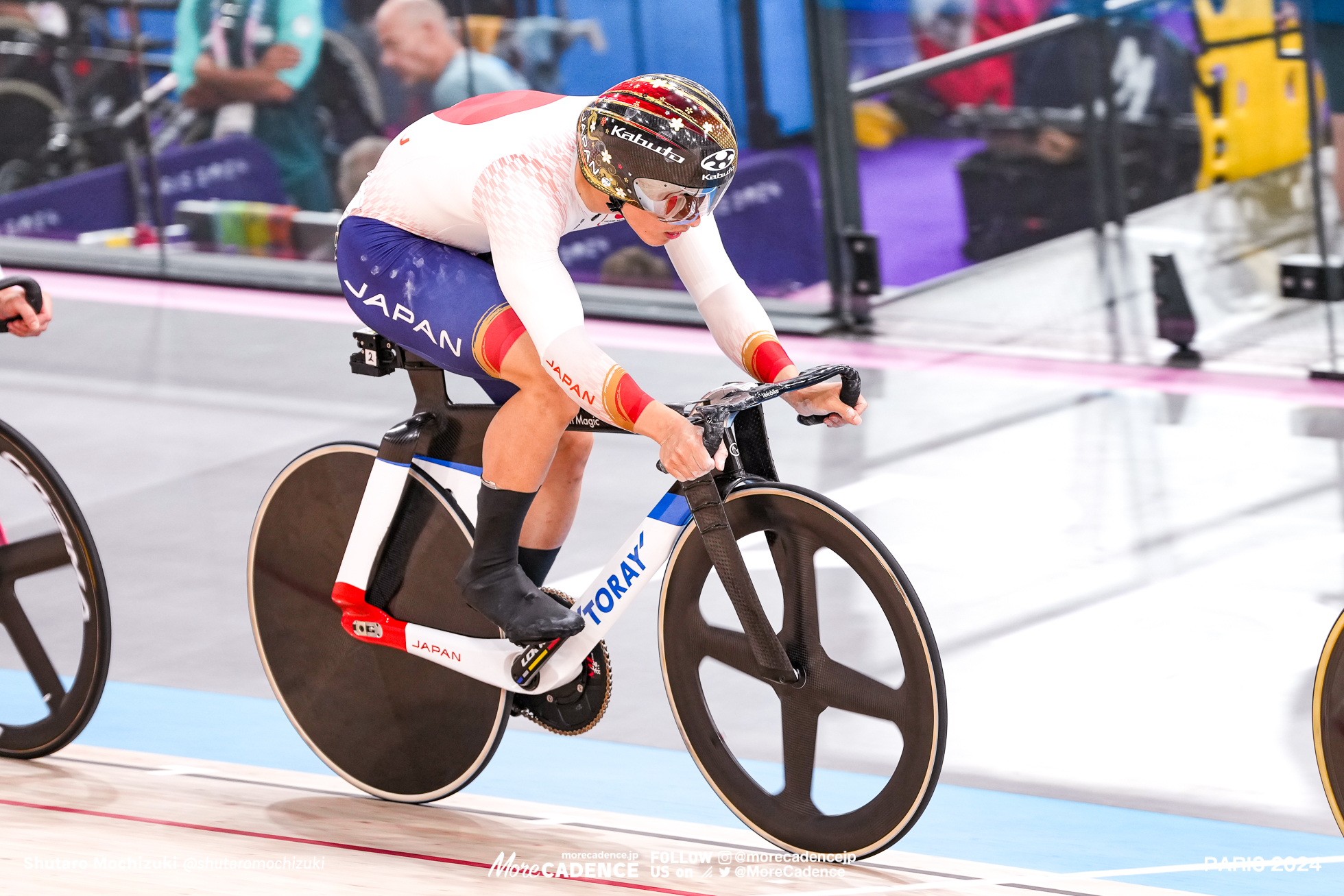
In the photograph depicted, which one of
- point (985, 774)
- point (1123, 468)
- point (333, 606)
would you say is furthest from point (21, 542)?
point (1123, 468)

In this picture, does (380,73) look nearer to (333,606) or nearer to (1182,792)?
(333,606)

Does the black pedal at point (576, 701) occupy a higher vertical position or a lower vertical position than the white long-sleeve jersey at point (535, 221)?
lower

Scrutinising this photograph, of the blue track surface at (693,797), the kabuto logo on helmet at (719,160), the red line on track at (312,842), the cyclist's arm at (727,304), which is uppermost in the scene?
the kabuto logo on helmet at (719,160)

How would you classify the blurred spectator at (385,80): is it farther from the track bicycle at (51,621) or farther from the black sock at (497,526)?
the black sock at (497,526)

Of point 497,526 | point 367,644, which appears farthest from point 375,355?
point 367,644

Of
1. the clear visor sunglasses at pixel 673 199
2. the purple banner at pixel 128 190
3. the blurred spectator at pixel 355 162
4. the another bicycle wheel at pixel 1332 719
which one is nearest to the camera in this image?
the another bicycle wheel at pixel 1332 719

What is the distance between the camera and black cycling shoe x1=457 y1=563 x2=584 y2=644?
10.8ft

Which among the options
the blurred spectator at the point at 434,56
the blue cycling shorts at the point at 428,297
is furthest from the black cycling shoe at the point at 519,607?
the blurred spectator at the point at 434,56

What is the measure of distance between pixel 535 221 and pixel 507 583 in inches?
26.1

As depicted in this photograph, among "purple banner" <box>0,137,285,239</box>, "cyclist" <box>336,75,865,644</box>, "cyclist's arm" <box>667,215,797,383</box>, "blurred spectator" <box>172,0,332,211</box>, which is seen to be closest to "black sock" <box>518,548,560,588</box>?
"cyclist" <box>336,75,865,644</box>

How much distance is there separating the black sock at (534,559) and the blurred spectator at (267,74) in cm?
569

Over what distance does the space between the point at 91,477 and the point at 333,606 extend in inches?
109

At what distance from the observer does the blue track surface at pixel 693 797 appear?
3477 millimetres

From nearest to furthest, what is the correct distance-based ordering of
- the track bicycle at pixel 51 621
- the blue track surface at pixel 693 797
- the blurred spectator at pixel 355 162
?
the blue track surface at pixel 693 797
the track bicycle at pixel 51 621
the blurred spectator at pixel 355 162
